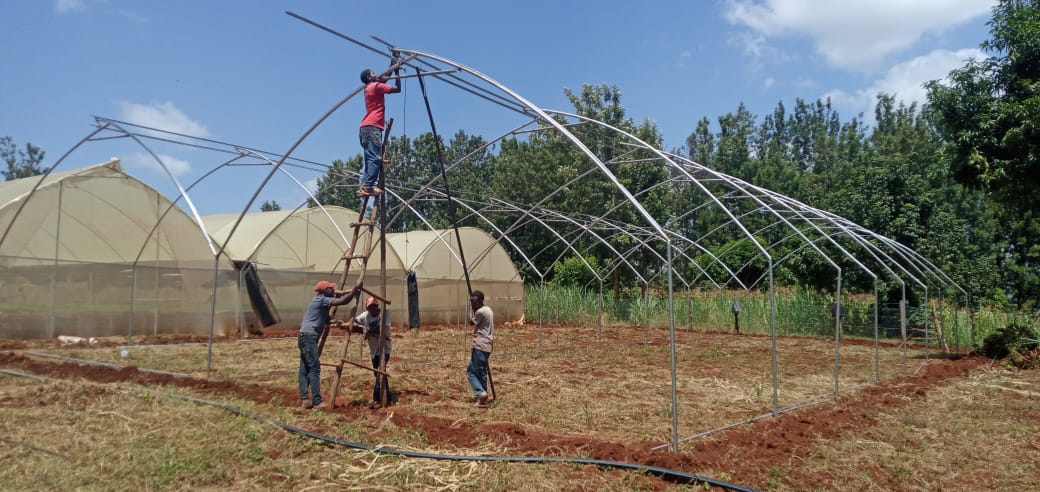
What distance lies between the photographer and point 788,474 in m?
6.75

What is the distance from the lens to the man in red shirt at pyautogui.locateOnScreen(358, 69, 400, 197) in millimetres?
9742

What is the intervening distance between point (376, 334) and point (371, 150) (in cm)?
262

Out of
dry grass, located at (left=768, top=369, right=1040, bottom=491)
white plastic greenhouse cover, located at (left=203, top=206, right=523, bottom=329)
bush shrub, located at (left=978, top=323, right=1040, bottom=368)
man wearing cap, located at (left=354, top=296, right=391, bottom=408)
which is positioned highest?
white plastic greenhouse cover, located at (left=203, top=206, right=523, bottom=329)

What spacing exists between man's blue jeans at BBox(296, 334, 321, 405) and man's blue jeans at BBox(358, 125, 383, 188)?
2.35 meters

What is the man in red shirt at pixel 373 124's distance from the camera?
9742 millimetres

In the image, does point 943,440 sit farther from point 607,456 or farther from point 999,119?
point 999,119

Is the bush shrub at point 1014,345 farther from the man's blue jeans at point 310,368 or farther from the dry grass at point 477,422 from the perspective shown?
the man's blue jeans at point 310,368

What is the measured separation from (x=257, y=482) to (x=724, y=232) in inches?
1585

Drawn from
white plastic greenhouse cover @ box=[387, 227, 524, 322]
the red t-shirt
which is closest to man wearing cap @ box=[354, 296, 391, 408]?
the red t-shirt

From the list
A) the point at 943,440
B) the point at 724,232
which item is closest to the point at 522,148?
the point at 724,232

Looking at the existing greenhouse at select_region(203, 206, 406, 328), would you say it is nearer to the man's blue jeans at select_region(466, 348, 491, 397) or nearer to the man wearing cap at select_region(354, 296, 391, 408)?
the man wearing cap at select_region(354, 296, 391, 408)

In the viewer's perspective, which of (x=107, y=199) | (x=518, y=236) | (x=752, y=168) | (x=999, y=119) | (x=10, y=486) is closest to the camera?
(x=10, y=486)

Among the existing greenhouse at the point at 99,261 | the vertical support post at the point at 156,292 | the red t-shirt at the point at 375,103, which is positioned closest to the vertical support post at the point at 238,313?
the existing greenhouse at the point at 99,261

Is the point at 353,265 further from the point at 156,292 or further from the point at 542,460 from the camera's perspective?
the point at 542,460
